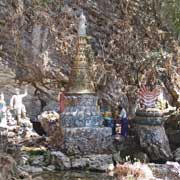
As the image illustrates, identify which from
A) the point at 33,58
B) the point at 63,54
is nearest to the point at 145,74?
the point at 63,54

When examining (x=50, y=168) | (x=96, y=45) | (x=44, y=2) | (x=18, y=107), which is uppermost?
(x=44, y=2)

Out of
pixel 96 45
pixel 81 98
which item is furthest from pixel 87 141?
pixel 96 45

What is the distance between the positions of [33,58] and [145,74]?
10.0 feet

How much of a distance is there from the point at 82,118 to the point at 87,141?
0.53 m

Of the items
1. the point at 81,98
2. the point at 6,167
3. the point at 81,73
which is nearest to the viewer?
the point at 6,167

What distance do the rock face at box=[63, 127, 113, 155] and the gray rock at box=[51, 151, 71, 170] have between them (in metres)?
0.33

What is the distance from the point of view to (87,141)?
29.6 ft

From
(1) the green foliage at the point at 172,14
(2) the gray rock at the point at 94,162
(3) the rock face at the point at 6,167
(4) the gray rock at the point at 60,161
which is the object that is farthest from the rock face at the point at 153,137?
(3) the rock face at the point at 6,167

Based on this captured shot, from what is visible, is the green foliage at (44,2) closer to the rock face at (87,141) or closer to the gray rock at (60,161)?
the rock face at (87,141)

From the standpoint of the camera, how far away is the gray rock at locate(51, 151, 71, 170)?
843 centimetres

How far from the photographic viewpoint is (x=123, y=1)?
12648 millimetres

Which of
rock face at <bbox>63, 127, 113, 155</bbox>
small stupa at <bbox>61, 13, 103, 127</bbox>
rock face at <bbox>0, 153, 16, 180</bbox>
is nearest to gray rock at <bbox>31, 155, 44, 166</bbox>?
rock face at <bbox>63, 127, 113, 155</bbox>

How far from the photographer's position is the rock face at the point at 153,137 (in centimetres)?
925

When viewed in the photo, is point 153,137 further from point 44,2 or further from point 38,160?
point 44,2
